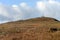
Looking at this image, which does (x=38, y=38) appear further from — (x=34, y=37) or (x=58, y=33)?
(x=58, y=33)

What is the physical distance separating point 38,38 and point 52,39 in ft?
8.84

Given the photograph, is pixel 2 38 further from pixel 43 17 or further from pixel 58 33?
pixel 43 17

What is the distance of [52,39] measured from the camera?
3966 centimetres

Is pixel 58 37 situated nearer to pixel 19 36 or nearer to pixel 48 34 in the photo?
pixel 48 34

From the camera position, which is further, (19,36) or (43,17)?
(43,17)

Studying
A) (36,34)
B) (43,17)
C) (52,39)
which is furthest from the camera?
(43,17)

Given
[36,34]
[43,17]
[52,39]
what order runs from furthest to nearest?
[43,17] < [36,34] < [52,39]

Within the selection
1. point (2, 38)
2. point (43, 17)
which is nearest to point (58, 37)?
point (2, 38)

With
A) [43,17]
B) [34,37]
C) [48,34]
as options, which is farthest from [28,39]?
[43,17]

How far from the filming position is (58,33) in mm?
41656

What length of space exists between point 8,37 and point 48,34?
804 centimetres

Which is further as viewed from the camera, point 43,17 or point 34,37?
point 43,17

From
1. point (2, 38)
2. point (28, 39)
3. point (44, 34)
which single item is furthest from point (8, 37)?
point (44, 34)

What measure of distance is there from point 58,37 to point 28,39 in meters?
5.69
